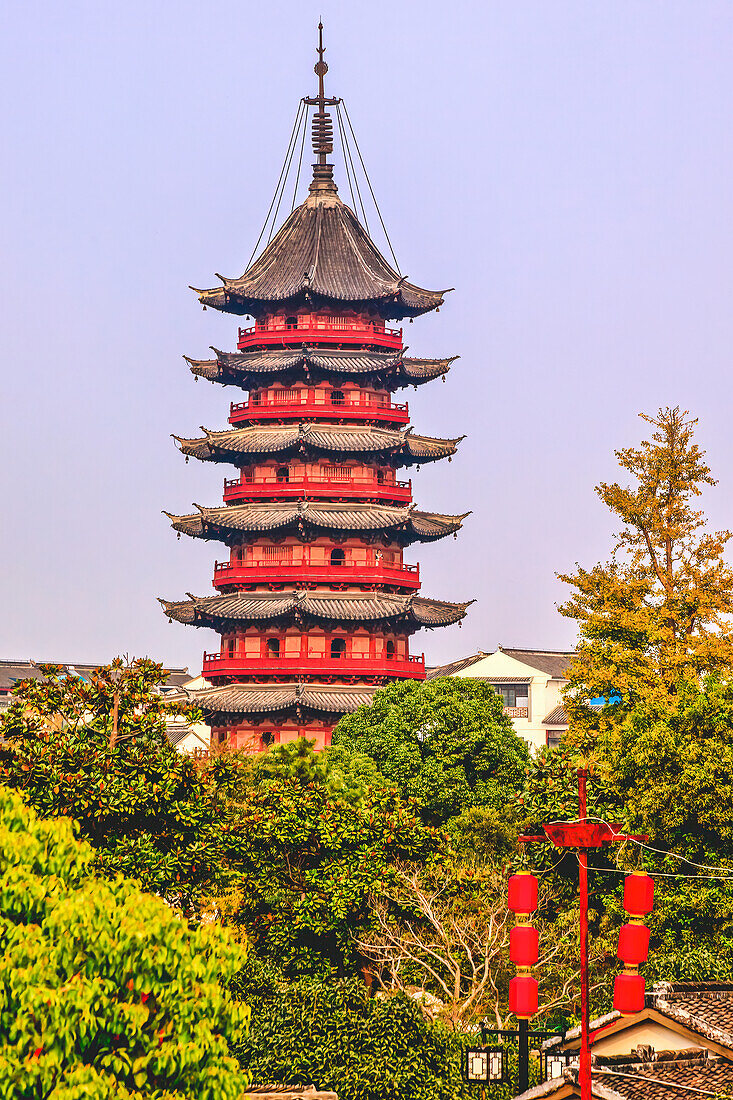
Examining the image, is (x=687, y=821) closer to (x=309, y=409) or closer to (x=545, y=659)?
(x=309, y=409)

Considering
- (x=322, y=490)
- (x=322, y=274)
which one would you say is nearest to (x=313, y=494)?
(x=322, y=490)

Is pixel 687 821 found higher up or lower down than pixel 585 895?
higher up

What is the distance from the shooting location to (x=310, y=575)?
54312 mm

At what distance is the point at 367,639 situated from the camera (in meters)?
54.4

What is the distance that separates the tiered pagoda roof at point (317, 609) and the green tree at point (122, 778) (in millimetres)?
25164

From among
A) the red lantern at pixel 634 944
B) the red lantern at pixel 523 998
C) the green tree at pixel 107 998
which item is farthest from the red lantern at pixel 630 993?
the green tree at pixel 107 998

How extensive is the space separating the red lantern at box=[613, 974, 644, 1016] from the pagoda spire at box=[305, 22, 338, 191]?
47896mm

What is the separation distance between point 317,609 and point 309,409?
8324mm

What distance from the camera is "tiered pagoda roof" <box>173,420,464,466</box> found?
180 feet

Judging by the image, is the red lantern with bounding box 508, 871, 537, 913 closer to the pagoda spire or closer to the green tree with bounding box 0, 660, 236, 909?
the green tree with bounding box 0, 660, 236, 909

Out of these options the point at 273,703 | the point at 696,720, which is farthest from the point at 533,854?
the point at 273,703

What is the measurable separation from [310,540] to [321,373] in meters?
6.81

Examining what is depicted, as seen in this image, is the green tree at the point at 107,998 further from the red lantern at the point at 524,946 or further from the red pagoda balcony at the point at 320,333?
the red pagoda balcony at the point at 320,333

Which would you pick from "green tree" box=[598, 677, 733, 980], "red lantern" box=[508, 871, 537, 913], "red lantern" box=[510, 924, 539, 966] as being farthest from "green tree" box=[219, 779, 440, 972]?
"red lantern" box=[510, 924, 539, 966]
